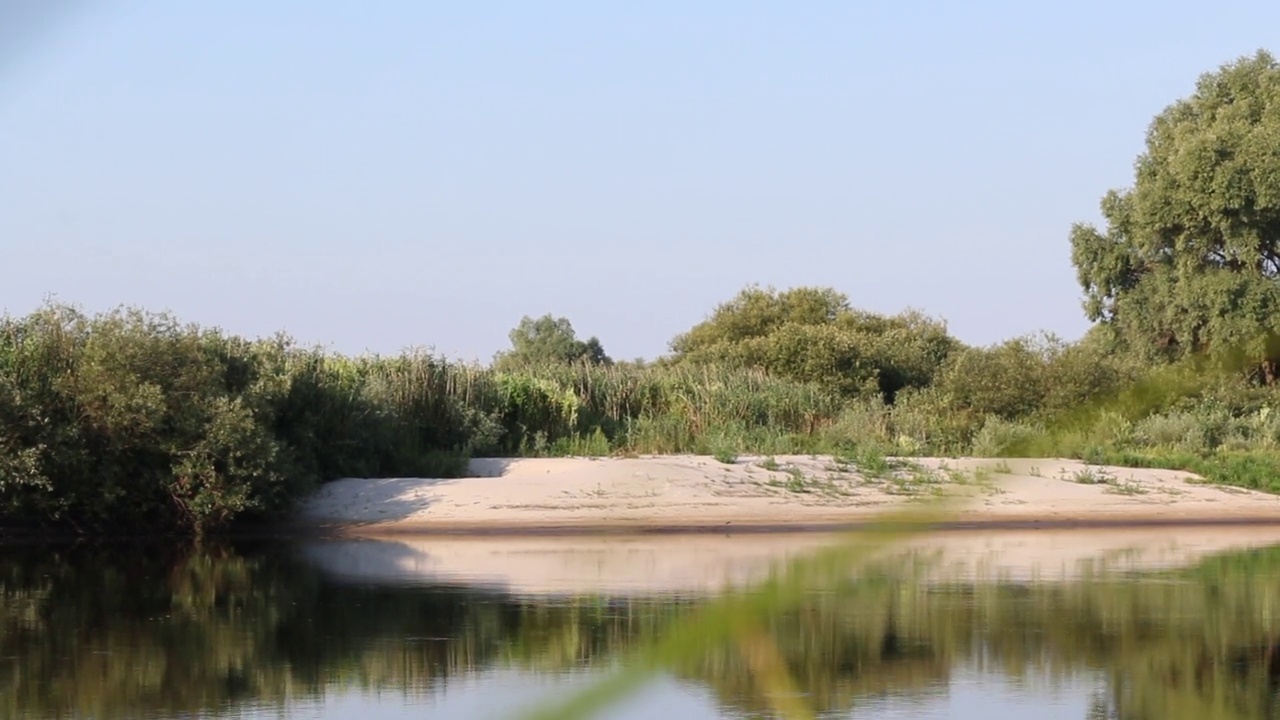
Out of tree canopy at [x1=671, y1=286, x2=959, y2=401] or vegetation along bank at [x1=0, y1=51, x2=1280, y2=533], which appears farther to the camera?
tree canopy at [x1=671, y1=286, x2=959, y2=401]

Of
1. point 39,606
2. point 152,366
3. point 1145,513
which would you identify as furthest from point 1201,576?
point 152,366

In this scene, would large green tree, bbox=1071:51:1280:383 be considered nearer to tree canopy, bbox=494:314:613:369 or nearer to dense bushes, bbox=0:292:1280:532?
dense bushes, bbox=0:292:1280:532

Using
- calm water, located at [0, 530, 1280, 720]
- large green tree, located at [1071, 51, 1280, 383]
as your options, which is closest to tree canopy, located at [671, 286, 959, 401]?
large green tree, located at [1071, 51, 1280, 383]

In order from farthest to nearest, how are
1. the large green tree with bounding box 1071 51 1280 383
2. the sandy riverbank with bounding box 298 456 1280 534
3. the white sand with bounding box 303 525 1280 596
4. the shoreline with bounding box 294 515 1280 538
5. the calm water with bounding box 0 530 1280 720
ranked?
1. the sandy riverbank with bounding box 298 456 1280 534
2. the shoreline with bounding box 294 515 1280 538
3. the white sand with bounding box 303 525 1280 596
4. the calm water with bounding box 0 530 1280 720
5. the large green tree with bounding box 1071 51 1280 383

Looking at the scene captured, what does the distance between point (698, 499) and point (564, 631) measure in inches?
418

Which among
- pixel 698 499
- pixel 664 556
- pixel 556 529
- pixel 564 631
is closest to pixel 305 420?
pixel 556 529

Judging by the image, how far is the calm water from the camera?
11.2m

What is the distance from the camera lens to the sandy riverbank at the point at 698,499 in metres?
24.2

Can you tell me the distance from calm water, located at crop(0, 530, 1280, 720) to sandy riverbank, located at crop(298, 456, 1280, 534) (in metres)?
2.22

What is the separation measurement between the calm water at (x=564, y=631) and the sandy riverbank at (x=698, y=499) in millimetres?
2221

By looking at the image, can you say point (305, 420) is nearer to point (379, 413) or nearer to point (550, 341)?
point (379, 413)

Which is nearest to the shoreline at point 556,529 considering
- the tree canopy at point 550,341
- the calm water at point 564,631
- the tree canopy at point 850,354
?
the calm water at point 564,631

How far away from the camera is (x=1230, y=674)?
10.8 meters

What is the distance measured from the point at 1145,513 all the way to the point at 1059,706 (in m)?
14.8
